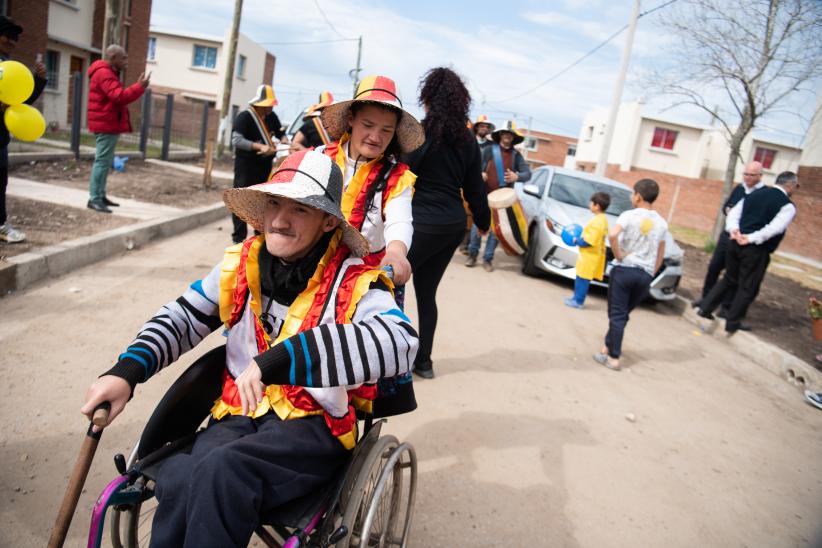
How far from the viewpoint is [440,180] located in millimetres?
3568

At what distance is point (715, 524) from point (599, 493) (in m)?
0.61

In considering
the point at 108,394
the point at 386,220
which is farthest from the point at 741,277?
the point at 108,394

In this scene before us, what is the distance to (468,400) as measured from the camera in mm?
3838

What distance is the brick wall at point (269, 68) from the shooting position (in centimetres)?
4344

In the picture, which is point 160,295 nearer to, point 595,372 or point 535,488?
point 535,488

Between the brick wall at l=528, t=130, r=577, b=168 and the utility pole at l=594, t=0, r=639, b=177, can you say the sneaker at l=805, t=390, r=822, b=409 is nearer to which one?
the utility pole at l=594, t=0, r=639, b=177

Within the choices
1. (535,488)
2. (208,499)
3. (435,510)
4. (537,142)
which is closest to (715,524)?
(535,488)

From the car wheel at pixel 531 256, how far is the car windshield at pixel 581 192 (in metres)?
0.71

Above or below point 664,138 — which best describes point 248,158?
below

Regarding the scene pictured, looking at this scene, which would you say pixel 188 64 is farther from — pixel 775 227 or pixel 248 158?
pixel 775 227

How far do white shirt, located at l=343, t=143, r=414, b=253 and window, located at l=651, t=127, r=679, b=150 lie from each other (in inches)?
1561

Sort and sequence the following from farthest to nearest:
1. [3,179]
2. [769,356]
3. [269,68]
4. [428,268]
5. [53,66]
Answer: [269,68] < [53,66] < [769,356] < [3,179] < [428,268]

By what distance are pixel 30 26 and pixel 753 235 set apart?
20.2 m

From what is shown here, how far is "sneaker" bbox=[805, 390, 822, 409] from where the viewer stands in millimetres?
4918
